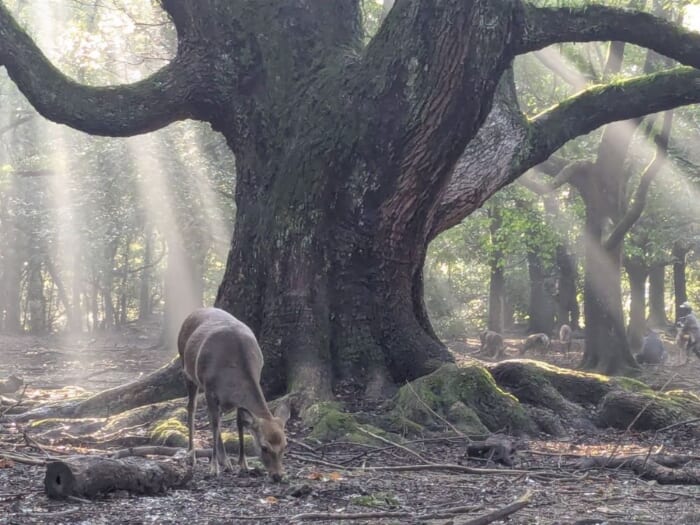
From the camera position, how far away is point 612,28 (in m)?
10.8

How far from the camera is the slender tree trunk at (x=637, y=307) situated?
1141 inches

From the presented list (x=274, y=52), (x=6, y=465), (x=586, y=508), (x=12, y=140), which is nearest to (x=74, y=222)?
(x=12, y=140)

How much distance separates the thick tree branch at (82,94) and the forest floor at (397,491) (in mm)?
3928

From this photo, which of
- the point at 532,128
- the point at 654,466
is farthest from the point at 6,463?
the point at 532,128

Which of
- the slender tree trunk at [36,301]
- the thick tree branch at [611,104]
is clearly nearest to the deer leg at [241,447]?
the thick tree branch at [611,104]

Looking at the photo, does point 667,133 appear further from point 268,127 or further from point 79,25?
point 79,25

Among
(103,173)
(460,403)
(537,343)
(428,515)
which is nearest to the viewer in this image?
(428,515)

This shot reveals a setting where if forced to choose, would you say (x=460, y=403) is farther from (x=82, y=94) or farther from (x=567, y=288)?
(x=567, y=288)

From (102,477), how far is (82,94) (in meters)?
6.74

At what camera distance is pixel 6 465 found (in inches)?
283

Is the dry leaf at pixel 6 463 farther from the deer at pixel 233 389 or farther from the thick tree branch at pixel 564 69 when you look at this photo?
the thick tree branch at pixel 564 69

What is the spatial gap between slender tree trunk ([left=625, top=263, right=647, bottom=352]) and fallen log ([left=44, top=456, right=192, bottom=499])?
24069 mm

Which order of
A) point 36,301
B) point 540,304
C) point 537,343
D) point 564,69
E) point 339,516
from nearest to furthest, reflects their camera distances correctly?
point 339,516
point 564,69
point 537,343
point 540,304
point 36,301

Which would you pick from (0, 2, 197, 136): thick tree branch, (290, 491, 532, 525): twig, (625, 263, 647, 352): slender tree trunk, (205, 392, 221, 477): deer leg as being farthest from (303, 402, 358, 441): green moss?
(625, 263, 647, 352): slender tree trunk
